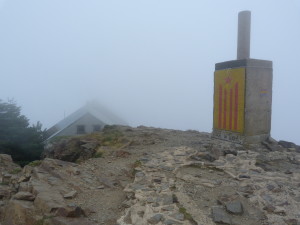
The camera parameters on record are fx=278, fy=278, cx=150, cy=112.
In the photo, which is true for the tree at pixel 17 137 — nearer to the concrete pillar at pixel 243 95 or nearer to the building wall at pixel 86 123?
the building wall at pixel 86 123

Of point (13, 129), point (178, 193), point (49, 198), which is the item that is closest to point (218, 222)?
point (178, 193)

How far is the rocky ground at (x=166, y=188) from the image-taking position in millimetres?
4156

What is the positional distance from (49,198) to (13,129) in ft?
51.7

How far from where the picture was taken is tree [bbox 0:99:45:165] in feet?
59.5

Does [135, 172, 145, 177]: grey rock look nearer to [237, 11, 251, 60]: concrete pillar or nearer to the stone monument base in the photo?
the stone monument base

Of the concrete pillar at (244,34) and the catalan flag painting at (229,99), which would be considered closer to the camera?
the catalan flag painting at (229,99)

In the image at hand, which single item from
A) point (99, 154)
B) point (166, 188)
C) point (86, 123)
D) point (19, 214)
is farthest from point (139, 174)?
point (86, 123)

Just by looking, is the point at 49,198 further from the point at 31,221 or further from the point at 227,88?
the point at 227,88

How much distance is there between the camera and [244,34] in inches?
324

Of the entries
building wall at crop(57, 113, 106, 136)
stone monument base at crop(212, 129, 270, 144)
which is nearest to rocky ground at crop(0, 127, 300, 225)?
stone monument base at crop(212, 129, 270, 144)

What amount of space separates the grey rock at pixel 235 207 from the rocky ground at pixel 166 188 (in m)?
0.01

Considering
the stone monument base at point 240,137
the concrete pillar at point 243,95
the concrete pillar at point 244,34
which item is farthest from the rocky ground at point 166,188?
the concrete pillar at point 244,34

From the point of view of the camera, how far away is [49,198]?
4676 mm

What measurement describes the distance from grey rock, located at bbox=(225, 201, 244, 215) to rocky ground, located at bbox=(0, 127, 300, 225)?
15 millimetres
